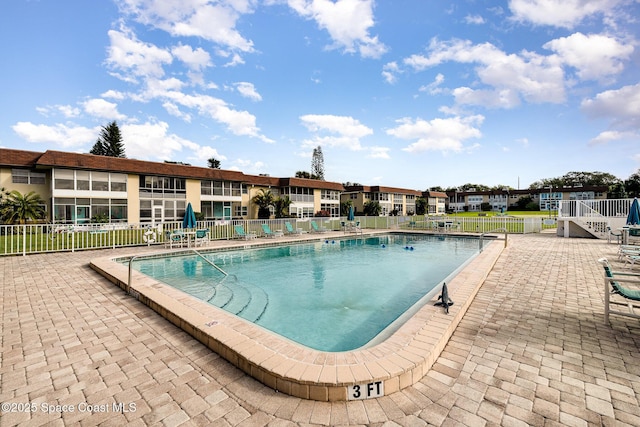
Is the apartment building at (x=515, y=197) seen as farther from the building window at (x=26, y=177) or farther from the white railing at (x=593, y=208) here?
the building window at (x=26, y=177)

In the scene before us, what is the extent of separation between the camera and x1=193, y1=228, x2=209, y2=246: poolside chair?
42.8 ft

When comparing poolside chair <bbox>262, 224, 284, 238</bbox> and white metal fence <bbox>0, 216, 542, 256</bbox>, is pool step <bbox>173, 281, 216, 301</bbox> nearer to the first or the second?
white metal fence <bbox>0, 216, 542, 256</bbox>

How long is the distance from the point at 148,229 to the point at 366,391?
45.3 feet

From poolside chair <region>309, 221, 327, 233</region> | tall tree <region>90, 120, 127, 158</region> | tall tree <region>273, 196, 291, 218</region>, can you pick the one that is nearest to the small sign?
poolside chair <region>309, 221, 327, 233</region>

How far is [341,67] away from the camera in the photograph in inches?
703

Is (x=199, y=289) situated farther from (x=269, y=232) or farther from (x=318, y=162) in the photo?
(x=318, y=162)

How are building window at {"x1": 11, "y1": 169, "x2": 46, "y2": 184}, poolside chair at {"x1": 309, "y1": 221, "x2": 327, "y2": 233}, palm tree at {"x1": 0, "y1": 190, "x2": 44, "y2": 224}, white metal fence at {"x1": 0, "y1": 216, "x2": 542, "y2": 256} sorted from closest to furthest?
1. white metal fence at {"x1": 0, "y1": 216, "x2": 542, "y2": 256}
2. palm tree at {"x1": 0, "y1": 190, "x2": 44, "y2": 224}
3. building window at {"x1": 11, "y1": 169, "x2": 46, "y2": 184}
4. poolside chair at {"x1": 309, "y1": 221, "x2": 327, "y2": 233}

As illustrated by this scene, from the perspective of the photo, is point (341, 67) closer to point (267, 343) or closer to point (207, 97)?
point (207, 97)

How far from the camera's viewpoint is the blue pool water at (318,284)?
5027mm

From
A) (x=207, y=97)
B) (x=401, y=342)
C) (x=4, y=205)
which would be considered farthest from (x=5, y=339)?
(x=4, y=205)

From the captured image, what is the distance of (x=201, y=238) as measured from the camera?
530 inches

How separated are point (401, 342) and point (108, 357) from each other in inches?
129

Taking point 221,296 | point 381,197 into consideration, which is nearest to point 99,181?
point 221,296

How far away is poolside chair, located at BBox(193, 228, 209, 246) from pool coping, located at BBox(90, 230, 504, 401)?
29.6 ft
